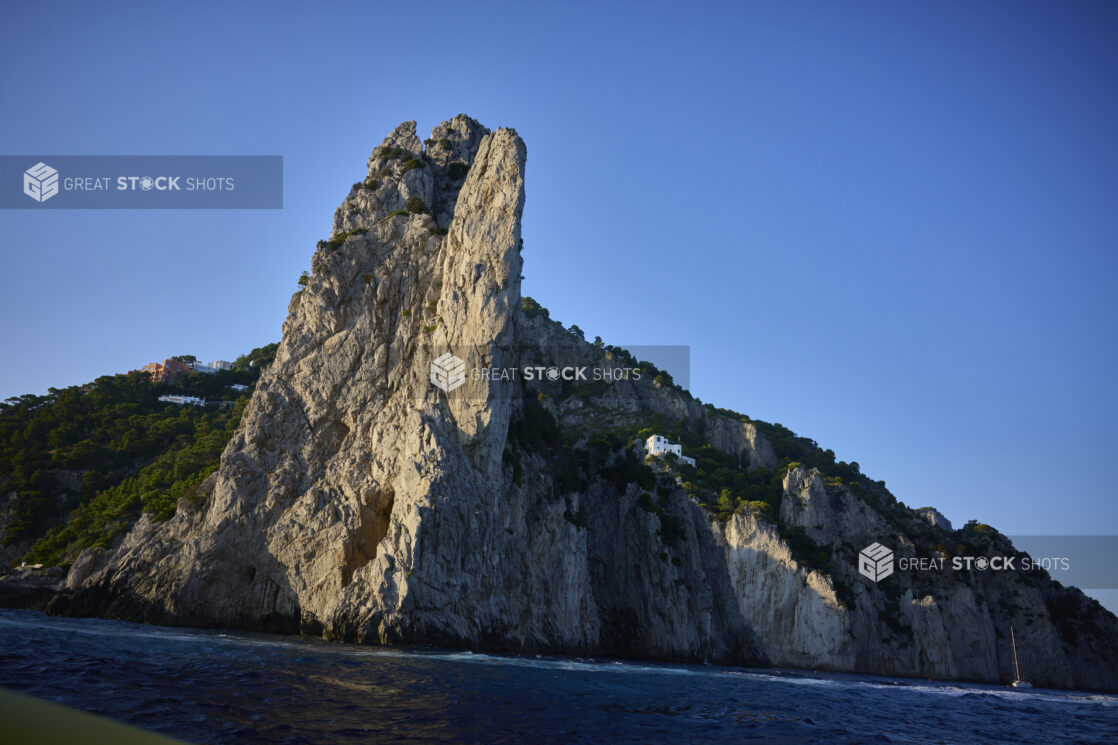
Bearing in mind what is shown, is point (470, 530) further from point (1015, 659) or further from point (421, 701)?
point (1015, 659)

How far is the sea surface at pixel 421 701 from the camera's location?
13.1m

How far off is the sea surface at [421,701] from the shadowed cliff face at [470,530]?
316 inches

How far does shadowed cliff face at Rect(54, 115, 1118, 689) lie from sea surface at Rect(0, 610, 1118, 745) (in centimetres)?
804

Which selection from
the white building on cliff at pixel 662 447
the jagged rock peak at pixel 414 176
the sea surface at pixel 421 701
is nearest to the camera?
the sea surface at pixel 421 701

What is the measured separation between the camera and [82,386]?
78500 mm

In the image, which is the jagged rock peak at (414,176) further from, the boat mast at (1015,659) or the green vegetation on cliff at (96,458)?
the boat mast at (1015,659)

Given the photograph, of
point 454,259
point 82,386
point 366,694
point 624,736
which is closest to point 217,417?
point 82,386

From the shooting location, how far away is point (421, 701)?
1680 centimetres

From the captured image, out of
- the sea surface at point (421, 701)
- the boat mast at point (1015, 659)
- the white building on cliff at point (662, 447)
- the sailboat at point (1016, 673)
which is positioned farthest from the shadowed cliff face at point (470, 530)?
the white building on cliff at point (662, 447)

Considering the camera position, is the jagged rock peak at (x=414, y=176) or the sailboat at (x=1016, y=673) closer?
the jagged rock peak at (x=414, y=176)

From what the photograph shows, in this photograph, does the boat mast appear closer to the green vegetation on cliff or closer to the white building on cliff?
the white building on cliff

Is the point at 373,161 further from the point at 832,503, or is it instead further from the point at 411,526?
the point at 832,503

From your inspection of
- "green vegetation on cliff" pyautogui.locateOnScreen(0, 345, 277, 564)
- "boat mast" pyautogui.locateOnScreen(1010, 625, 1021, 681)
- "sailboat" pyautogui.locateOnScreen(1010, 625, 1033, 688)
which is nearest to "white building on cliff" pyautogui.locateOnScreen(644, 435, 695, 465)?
"boat mast" pyautogui.locateOnScreen(1010, 625, 1021, 681)

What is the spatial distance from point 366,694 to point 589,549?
39.2 metres
